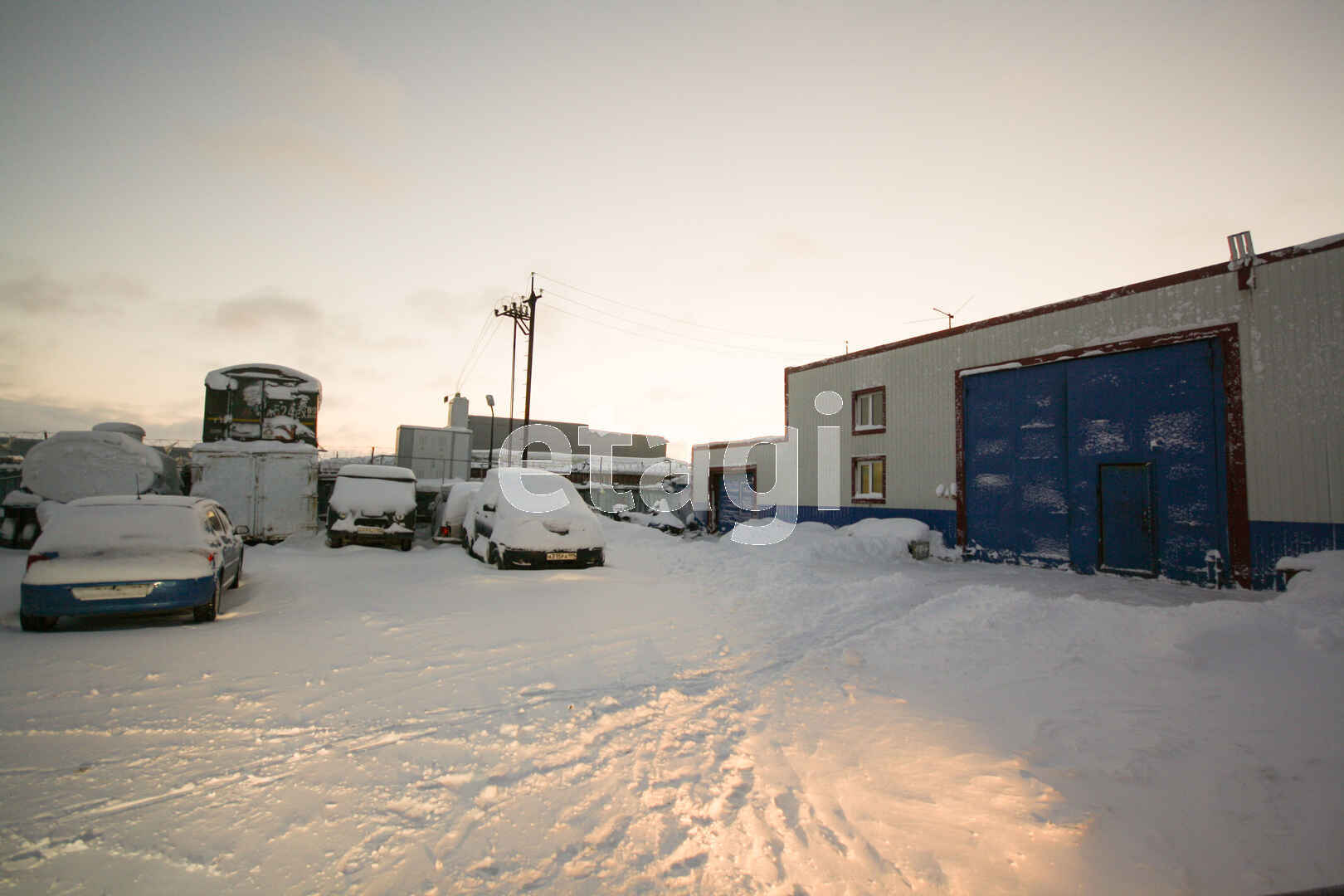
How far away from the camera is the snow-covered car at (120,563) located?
5.93 metres

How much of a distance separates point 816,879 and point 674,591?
6.88 m

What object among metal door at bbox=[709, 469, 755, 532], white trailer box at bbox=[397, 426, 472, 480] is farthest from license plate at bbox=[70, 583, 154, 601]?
white trailer box at bbox=[397, 426, 472, 480]

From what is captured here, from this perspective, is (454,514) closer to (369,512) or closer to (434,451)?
(369,512)

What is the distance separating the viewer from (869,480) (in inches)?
710

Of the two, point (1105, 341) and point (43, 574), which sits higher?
point (1105, 341)

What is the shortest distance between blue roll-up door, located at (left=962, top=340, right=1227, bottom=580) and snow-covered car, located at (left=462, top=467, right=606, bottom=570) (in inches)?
379

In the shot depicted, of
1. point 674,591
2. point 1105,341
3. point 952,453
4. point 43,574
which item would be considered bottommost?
point 674,591

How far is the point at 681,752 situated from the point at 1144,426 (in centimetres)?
1248

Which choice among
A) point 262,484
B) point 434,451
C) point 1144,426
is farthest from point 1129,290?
point 434,451

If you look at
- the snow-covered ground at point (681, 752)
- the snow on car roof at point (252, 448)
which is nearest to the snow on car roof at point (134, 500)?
the snow-covered ground at point (681, 752)

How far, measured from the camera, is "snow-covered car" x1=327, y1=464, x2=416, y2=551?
13.0 metres

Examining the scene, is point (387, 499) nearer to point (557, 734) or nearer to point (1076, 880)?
point (557, 734)

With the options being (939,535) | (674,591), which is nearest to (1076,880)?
(674,591)

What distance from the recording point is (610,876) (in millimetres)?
2467
